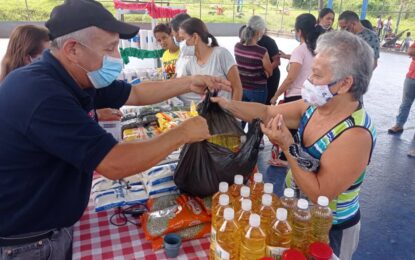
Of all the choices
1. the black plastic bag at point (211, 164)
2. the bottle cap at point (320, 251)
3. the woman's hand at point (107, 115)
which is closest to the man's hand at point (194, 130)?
the black plastic bag at point (211, 164)

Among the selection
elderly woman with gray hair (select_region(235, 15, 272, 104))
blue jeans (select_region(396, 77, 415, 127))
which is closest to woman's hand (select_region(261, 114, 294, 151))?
elderly woman with gray hair (select_region(235, 15, 272, 104))

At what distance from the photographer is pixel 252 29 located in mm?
4008

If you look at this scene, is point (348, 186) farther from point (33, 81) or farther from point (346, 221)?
point (33, 81)

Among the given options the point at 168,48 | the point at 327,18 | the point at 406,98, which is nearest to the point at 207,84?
the point at 168,48

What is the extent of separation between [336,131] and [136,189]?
3.51ft

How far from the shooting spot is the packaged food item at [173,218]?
4.56ft

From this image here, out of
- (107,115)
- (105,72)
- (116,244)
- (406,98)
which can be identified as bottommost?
(406,98)

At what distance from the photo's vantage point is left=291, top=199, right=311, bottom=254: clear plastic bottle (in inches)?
45.9

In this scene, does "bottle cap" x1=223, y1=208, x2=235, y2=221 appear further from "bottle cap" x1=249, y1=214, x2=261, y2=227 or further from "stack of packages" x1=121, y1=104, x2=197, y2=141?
"stack of packages" x1=121, y1=104, x2=197, y2=141

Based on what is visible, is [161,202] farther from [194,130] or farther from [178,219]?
[194,130]

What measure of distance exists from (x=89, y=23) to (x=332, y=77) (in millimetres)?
1083

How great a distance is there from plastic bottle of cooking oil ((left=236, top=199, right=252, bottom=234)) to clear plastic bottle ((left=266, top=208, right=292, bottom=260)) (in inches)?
3.8

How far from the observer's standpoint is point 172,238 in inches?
52.9

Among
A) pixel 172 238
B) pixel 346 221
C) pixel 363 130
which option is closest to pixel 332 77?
pixel 363 130
